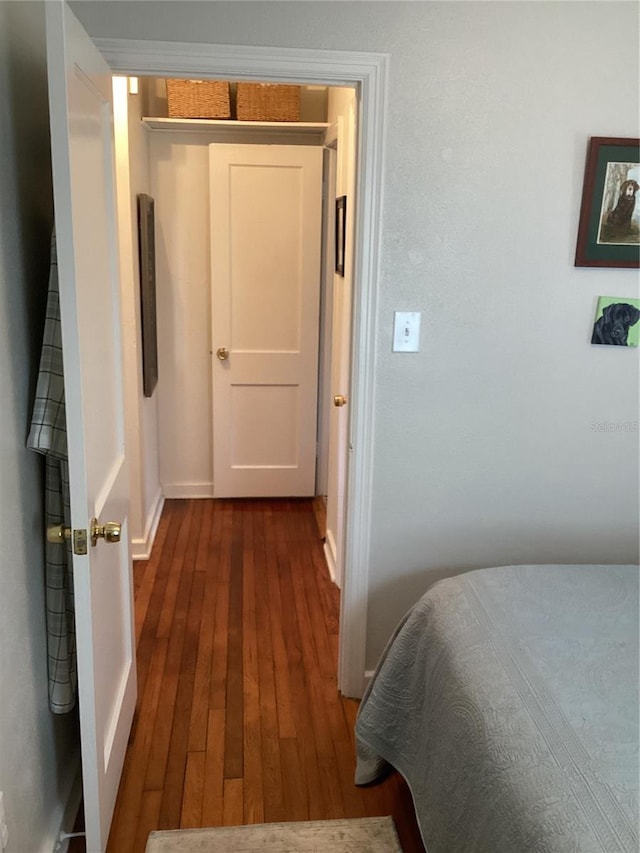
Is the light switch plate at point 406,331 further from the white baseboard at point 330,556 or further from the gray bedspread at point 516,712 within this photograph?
the white baseboard at point 330,556

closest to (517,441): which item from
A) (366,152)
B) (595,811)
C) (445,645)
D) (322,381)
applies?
(445,645)

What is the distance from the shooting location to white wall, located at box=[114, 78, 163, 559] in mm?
2924

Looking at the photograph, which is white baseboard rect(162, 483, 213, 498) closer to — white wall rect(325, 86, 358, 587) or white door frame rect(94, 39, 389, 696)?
white wall rect(325, 86, 358, 587)

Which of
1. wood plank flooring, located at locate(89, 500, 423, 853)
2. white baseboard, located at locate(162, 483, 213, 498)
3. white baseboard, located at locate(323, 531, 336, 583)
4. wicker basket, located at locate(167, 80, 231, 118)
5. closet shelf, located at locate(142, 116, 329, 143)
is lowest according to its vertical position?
wood plank flooring, located at locate(89, 500, 423, 853)

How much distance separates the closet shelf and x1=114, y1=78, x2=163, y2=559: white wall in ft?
0.43

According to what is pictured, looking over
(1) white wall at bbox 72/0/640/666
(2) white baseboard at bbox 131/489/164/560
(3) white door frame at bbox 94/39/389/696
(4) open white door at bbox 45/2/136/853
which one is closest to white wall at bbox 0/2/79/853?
(4) open white door at bbox 45/2/136/853

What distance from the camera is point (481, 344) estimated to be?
2.13 metres

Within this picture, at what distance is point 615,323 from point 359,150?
93 cm

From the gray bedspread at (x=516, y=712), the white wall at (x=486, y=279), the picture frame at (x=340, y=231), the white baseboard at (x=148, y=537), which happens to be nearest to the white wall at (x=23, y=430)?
the white wall at (x=486, y=279)

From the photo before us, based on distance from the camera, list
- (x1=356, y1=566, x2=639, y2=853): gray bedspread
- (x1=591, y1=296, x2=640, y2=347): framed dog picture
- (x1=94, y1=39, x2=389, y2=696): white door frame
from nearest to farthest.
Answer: (x1=356, y1=566, x2=639, y2=853): gray bedspread → (x1=94, y1=39, x2=389, y2=696): white door frame → (x1=591, y1=296, x2=640, y2=347): framed dog picture

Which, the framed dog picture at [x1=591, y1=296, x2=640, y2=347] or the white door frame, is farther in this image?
the framed dog picture at [x1=591, y1=296, x2=640, y2=347]

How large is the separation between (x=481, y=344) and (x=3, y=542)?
1423mm

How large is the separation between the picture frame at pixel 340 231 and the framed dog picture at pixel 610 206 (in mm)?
1240

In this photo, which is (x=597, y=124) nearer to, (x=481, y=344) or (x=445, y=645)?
(x=481, y=344)
